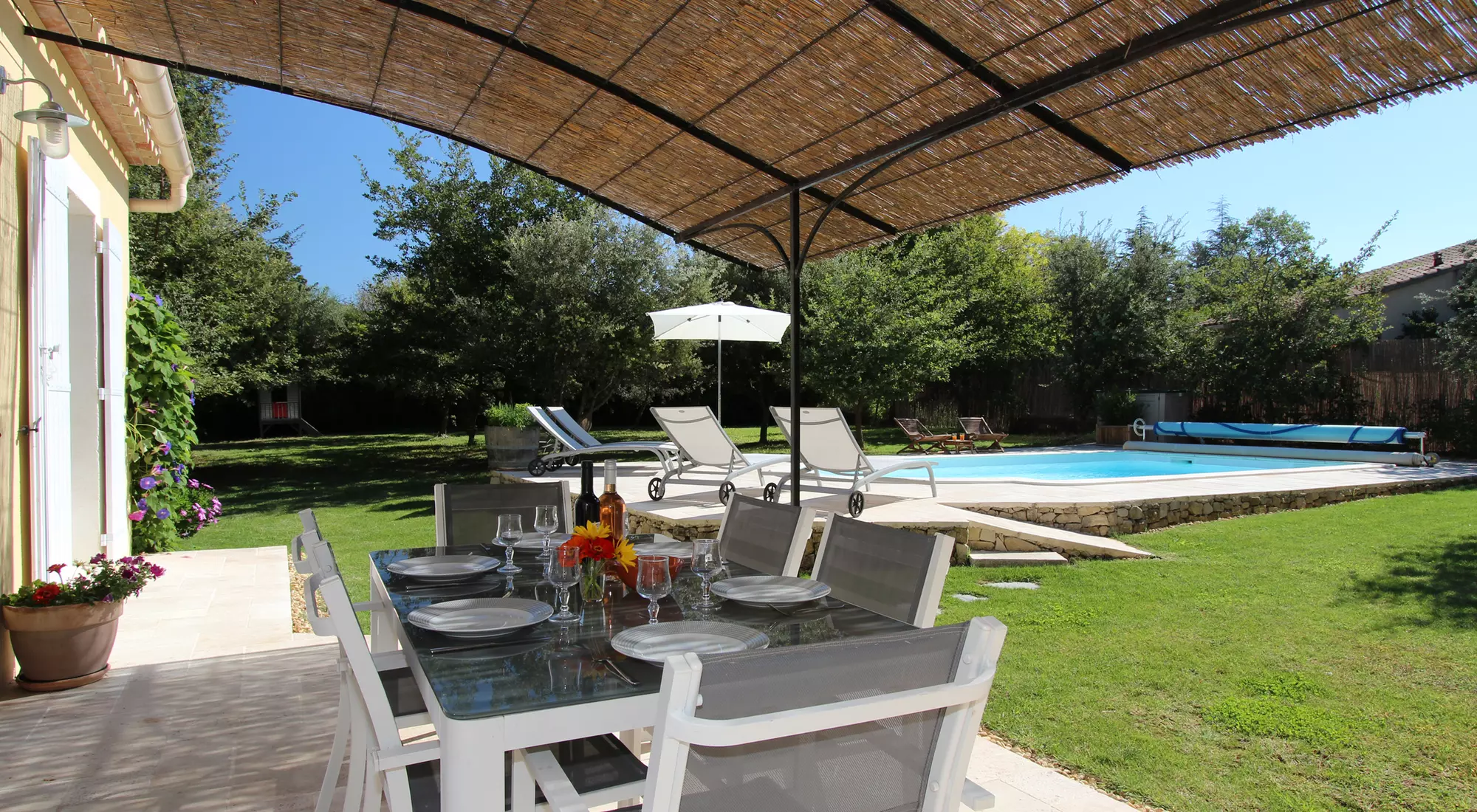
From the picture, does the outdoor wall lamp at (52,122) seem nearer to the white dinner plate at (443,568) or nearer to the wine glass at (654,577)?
the white dinner plate at (443,568)

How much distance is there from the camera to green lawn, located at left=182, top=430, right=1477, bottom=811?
9.14 ft

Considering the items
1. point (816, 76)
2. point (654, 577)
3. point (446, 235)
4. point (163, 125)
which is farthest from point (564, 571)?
point (446, 235)

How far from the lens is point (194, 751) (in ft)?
9.98

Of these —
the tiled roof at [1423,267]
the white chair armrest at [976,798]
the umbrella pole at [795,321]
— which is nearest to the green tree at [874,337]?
the tiled roof at [1423,267]

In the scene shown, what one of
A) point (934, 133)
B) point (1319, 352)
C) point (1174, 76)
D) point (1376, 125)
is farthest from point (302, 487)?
point (1376, 125)

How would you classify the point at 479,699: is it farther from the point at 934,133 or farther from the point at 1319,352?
the point at 1319,352

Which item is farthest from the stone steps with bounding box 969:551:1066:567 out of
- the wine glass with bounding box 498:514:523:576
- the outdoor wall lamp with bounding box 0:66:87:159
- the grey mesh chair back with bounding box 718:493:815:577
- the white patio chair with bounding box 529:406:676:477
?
the outdoor wall lamp with bounding box 0:66:87:159

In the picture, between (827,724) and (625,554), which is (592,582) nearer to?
(625,554)

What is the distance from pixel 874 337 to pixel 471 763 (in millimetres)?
14117

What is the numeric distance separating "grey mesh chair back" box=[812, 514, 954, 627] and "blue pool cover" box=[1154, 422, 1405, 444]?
13.5 metres

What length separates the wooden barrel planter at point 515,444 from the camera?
461 inches

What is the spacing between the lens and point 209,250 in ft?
39.1

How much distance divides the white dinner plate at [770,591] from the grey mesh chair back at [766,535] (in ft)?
0.81

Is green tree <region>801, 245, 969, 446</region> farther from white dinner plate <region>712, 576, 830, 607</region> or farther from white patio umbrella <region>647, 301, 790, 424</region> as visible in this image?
white dinner plate <region>712, 576, 830, 607</region>
